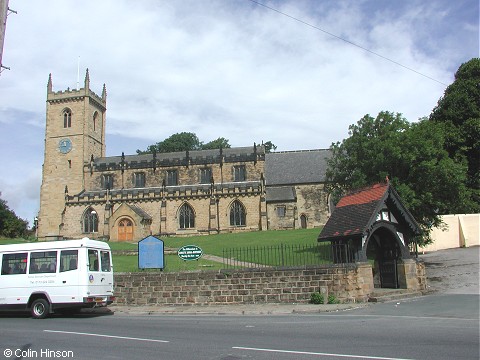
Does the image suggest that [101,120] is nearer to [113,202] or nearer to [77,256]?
[113,202]

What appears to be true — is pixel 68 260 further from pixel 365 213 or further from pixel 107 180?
pixel 107 180

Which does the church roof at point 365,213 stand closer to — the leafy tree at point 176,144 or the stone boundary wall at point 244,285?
the stone boundary wall at point 244,285

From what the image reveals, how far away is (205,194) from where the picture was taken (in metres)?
50.0

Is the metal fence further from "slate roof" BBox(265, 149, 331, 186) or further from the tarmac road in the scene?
"slate roof" BBox(265, 149, 331, 186)

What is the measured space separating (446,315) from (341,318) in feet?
10.3

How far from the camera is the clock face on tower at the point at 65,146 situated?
189ft

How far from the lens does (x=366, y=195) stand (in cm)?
1938

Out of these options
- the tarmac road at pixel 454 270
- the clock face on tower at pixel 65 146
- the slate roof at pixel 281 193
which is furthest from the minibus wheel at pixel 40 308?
the clock face on tower at pixel 65 146

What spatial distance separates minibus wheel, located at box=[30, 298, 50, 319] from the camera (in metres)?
14.7

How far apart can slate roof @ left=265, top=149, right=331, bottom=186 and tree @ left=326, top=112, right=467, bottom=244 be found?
88.7 feet

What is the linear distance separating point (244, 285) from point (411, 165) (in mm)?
11628

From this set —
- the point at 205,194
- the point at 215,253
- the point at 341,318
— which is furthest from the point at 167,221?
the point at 341,318

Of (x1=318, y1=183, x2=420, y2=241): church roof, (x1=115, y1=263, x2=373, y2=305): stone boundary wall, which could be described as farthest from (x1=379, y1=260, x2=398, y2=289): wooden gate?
(x1=115, y1=263, x2=373, y2=305): stone boundary wall

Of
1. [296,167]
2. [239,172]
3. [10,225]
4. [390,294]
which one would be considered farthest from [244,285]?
[10,225]
